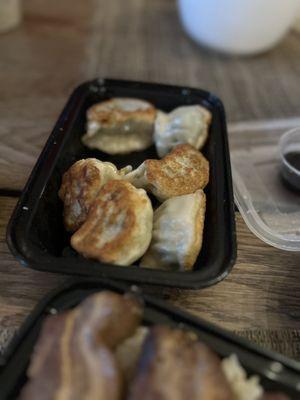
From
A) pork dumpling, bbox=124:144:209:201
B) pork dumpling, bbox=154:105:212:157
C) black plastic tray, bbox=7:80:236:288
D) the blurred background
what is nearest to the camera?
Answer: black plastic tray, bbox=7:80:236:288

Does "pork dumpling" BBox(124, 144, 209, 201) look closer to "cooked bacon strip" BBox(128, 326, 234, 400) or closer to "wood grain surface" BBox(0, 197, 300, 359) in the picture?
"wood grain surface" BBox(0, 197, 300, 359)

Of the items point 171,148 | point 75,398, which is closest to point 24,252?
point 75,398

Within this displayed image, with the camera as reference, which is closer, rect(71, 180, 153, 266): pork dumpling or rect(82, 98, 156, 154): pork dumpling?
rect(71, 180, 153, 266): pork dumpling

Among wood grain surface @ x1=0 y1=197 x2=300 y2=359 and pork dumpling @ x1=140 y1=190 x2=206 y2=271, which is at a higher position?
pork dumpling @ x1=140 y1=190 x2=206 y2=271

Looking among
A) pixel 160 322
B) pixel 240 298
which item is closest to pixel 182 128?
pixel 240 298

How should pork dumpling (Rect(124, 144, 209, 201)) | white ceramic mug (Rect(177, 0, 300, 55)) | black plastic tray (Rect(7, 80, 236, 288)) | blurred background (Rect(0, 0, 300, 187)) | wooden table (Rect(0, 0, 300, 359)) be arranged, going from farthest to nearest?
white ceramic mug (Rect(177, 0, 300, 55)) → blurred background (Rect(0, 0, 300, 187)) → pork dumpling (Rect(124, 144, 209, 201)) → wooden table (Rect(0, 0, 300, 359)) → black plastic tray (Rect(7, 80, 236, 288))

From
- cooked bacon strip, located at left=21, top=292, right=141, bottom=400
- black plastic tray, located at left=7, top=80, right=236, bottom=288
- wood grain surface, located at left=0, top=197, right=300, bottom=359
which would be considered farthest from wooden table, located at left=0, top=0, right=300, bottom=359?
cooked bacon strip, located at left=21, top=292, right=141, bottom=400

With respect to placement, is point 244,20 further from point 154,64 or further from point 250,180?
point 250,180

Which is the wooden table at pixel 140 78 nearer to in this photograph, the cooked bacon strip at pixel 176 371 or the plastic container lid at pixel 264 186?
the plastic container lid at pixel 264 186
